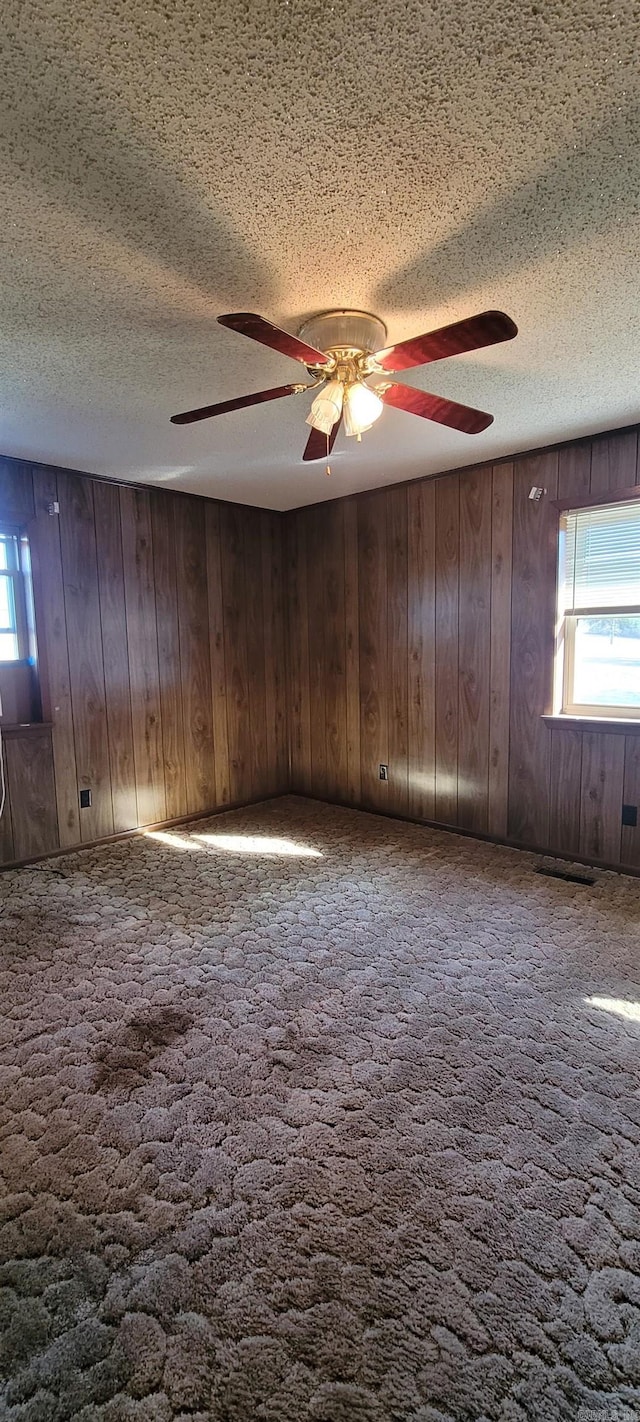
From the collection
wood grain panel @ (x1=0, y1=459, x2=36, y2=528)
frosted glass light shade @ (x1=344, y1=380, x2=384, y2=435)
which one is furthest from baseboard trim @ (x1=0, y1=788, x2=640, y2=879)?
→ frosted glass light shade @ (x1=344, y1=380, x2=384, y2=435)

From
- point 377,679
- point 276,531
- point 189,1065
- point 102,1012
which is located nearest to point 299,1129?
point 189,1065

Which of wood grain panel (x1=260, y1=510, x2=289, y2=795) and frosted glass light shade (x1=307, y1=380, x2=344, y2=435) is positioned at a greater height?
frosted glass light shade (x1=307, y1=380, x2=344, y2=435)

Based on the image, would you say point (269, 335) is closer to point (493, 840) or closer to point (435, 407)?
point (435, 407)

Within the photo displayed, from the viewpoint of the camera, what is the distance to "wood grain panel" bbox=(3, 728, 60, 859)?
3635 mm

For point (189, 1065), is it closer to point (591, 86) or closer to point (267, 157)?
point (267, 157)

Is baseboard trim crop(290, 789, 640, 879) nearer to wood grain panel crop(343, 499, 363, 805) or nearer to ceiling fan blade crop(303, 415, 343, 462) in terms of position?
wood grain panel crop(343, 499, 363, 805)

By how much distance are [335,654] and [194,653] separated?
111cm

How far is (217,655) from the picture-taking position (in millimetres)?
4750

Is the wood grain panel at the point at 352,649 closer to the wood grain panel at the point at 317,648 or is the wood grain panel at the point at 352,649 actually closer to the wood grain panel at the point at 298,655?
the wood grain panel at the point at 317,648

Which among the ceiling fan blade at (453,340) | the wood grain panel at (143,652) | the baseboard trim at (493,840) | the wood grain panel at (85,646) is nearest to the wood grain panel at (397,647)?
the baseboard trim at (493,840)

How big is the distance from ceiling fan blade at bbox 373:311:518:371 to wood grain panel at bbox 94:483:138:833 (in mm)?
2692

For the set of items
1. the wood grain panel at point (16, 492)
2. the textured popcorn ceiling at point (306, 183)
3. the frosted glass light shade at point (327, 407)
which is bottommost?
the frosted glass light shade at point (327, 407)

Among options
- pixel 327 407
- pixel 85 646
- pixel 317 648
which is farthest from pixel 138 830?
pixel 327 407

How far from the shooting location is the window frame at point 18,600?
12.0ft
